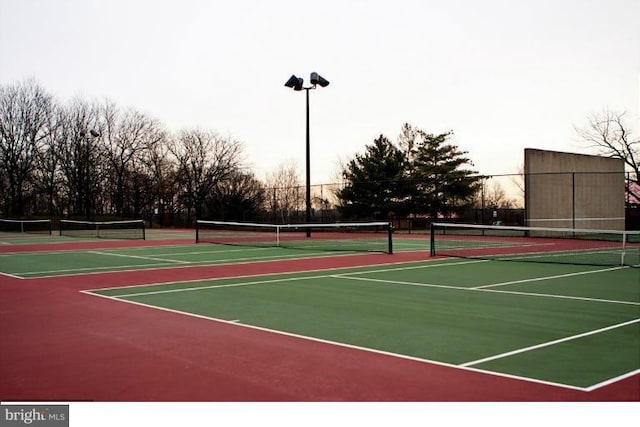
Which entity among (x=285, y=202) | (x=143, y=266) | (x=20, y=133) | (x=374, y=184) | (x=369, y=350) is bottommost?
(x=369, y=350)

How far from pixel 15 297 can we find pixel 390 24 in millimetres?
12439

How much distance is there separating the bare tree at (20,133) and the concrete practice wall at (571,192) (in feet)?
133

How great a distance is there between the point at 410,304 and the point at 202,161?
163 ft

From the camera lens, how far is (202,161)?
5619 cm

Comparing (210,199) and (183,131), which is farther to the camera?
(183,131)

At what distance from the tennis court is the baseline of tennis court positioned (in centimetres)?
2

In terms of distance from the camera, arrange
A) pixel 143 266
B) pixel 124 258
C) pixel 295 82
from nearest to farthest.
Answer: pixel 143 266 → pixel 124 258 → pixel 295 82

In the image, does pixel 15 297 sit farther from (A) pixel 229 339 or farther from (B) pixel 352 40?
(B) pixel 352 40

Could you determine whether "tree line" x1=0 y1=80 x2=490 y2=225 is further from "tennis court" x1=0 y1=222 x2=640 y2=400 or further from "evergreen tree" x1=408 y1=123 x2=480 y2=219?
"tennis court" x1=0 y1=222 x2=640 y2=400

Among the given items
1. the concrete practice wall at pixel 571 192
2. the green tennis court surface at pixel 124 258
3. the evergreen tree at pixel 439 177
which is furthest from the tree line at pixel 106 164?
the green tennis court surface at pixel 124 258

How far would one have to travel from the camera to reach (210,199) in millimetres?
52969

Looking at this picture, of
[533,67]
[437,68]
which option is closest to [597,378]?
[533,67]

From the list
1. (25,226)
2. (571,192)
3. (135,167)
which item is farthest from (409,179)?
(135,167)

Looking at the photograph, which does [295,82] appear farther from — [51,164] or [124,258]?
[51,164]
